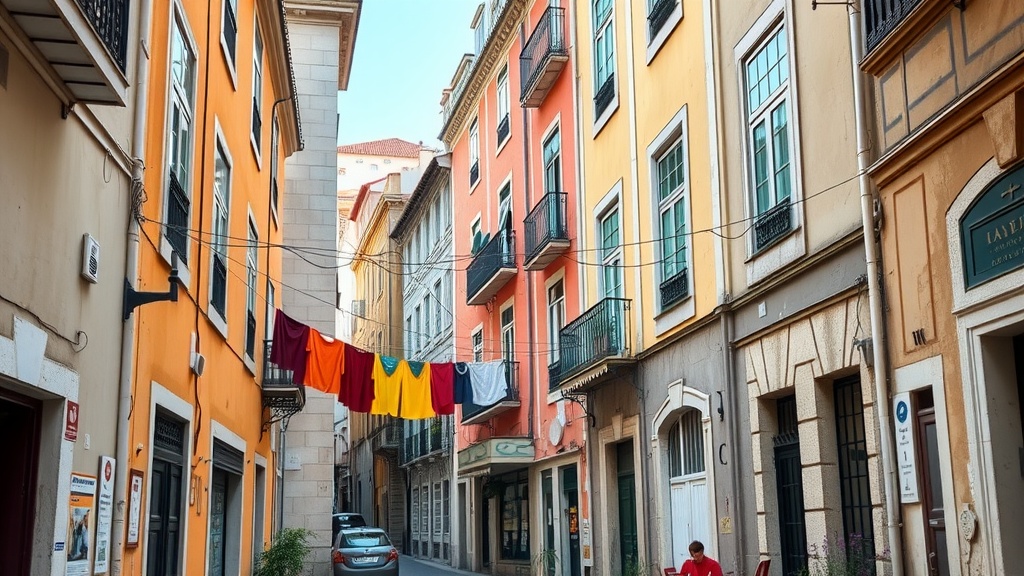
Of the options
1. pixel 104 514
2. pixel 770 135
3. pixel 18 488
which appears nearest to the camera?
pixel 18 488

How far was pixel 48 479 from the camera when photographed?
6.85 m

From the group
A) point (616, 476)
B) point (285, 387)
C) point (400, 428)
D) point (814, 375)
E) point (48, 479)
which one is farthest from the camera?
point (400, 428)

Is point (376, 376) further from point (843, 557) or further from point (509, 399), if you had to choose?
point (843, 557)

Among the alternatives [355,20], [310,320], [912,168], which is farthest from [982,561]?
[355,20]

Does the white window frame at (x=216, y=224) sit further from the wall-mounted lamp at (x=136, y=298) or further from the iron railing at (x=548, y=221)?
the iron railing at (x=548, y=221)

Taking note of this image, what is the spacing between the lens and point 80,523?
7410mm

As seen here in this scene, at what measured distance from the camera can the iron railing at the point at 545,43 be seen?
2047 centimetres

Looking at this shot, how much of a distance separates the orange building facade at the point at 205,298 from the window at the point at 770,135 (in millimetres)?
6215

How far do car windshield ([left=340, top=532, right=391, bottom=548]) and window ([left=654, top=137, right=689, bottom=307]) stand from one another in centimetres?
1054

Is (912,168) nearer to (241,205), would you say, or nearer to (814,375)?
(814,375)

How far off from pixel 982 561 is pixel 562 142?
14.2 meters

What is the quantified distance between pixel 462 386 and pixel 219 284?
711cm

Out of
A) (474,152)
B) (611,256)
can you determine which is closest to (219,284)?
(611,256)

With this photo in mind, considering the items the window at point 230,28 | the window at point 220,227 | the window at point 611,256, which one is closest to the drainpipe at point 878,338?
the window at point 220,227
